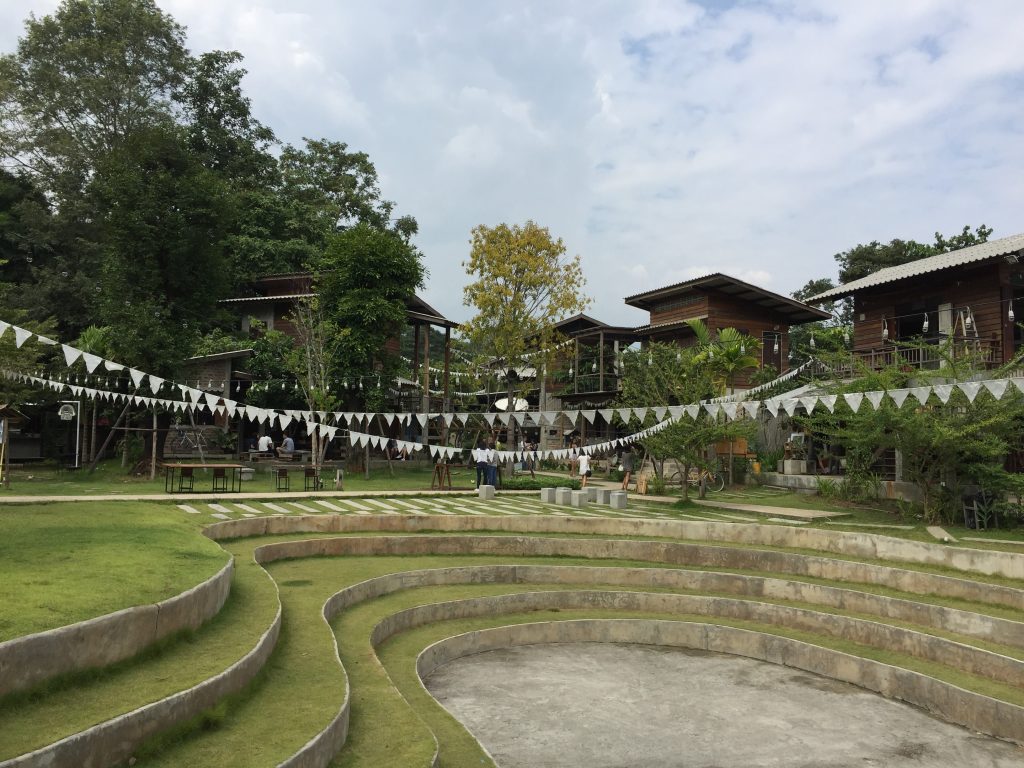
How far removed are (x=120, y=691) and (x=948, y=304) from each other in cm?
2532

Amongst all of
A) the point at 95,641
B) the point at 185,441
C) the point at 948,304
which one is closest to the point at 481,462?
the point at 185,441

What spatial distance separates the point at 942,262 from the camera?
74.1 ft

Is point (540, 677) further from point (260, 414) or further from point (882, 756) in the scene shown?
point (260, 414)

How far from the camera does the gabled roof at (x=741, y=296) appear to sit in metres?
32.5

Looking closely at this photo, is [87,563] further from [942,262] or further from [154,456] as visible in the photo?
[942,262]

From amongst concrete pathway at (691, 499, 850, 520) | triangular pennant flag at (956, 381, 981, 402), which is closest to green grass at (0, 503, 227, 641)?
triangular pennant flag at (956, 381, 981, 402)

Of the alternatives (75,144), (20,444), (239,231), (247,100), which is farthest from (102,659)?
(247,100)

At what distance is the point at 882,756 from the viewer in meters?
7.69

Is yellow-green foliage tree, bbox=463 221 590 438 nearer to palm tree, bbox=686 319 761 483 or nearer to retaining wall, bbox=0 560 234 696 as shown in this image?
palm tree, bbox=686 319 761 483

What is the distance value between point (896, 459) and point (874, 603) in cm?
1221

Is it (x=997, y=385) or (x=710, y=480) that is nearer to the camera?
(x=997, y=385)

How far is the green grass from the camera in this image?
5.60m

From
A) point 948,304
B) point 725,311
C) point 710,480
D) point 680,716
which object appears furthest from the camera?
point 725,311

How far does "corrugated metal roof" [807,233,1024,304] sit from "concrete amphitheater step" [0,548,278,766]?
2237 cm
